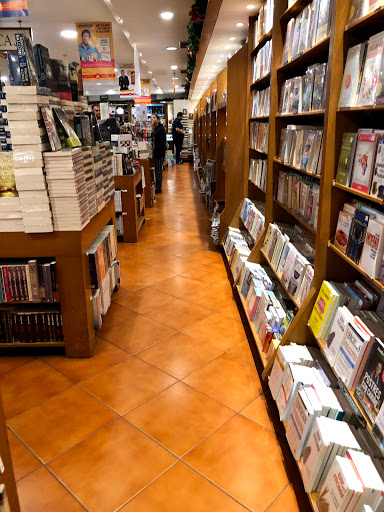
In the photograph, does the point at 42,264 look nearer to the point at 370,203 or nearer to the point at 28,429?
the point at 28,429

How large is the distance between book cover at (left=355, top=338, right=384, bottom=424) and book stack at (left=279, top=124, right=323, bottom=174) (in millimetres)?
1107

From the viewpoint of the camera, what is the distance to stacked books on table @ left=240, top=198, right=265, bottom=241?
12.7ft

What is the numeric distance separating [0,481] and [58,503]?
2.08 ft

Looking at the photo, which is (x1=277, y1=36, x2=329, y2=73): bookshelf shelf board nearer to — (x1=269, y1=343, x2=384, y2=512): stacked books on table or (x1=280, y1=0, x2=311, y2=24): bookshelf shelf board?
(x1=280, y1=0, x2=311, y2=24): bookshelf shelf board

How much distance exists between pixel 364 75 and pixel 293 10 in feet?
4.73

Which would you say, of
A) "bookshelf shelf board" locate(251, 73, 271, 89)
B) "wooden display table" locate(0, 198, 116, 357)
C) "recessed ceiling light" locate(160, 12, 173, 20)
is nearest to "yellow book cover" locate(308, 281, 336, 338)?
"wooden display table" locate(0, 198, 116, 357)

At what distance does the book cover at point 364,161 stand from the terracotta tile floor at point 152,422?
54.9 inches

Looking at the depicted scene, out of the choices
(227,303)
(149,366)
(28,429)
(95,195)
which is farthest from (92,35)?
(28,429)

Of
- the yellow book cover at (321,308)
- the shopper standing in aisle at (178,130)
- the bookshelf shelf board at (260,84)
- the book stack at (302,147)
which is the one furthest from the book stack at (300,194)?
the shopper standing in aisle at (178,130)

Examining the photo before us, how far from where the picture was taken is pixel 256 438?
226 cm

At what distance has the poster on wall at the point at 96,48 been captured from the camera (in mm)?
7535

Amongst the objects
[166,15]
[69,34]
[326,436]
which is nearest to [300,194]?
[326,436]

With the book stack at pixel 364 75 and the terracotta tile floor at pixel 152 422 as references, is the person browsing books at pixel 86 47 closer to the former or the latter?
the terracotta tile floor at pixel 152 422

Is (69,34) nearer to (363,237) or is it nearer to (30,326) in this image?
(30,326)
